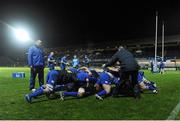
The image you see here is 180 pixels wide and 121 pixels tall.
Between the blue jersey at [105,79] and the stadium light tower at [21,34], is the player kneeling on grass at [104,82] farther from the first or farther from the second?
the stadium light tower at [21,34]

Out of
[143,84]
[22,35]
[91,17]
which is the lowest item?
[143,84]

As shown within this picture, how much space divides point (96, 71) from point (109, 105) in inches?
107

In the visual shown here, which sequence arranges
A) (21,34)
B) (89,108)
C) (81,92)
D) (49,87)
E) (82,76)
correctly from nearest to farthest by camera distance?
(89,108), (49,87), (81,92), (82,76), (21,34)

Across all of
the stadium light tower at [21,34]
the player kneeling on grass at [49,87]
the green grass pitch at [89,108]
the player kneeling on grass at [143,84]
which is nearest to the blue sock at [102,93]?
the green grass pitch at [89,108]

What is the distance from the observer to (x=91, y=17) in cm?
7881

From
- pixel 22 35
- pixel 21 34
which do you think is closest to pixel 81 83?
pixel 21 34

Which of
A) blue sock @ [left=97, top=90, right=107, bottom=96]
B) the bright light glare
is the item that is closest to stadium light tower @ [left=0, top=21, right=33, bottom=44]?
the bright light glare

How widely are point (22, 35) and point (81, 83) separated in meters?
79.2

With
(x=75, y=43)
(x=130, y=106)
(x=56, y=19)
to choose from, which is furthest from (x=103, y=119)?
(x=75, y=43)

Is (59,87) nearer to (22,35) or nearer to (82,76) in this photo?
(82,76)

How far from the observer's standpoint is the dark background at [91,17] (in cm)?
7294

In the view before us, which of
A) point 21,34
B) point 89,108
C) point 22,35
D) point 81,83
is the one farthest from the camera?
point 22,35

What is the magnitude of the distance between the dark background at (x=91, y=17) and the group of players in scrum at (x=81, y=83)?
59975 mm

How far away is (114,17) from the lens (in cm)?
7712
